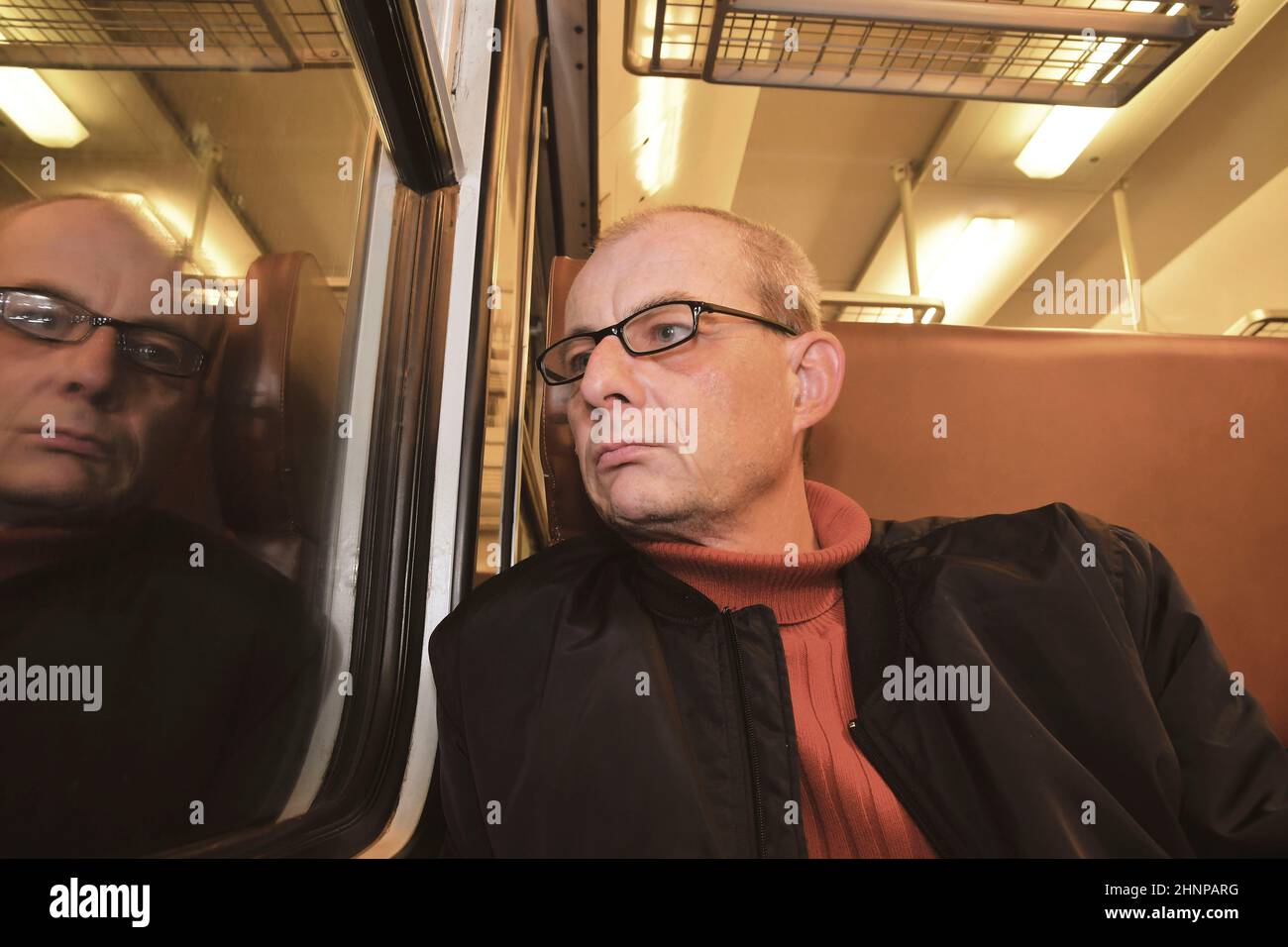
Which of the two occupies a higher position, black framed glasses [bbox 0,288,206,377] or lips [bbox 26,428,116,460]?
black framed glasses [bbox 0,288,206,377]

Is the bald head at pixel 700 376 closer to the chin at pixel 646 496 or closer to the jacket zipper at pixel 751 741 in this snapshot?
the chin at pixel 646 496

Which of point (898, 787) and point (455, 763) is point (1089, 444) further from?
point (455, 763)

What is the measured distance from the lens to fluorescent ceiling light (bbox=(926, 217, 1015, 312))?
3725 millimetres

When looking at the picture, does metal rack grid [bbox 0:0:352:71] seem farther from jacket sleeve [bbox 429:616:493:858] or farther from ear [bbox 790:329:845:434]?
ear [bbox 790:329:845:434]

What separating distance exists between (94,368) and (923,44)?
1.81 m

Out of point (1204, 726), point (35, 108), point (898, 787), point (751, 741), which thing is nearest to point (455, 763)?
point (751, 741)

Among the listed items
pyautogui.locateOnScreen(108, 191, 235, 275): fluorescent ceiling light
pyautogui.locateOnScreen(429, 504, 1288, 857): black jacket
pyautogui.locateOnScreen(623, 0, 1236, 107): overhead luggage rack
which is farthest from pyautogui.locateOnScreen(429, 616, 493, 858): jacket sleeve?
pyautogui.locateOnScreen(623, 0, 1236, 107): overhead luggage rack

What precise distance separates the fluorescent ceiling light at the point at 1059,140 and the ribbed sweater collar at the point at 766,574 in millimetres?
2698

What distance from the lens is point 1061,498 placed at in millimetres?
1199

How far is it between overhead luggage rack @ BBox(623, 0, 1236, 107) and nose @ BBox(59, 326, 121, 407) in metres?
1.38

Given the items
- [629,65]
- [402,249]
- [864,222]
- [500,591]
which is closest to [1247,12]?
[864,222]

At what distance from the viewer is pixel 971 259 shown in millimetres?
4051
